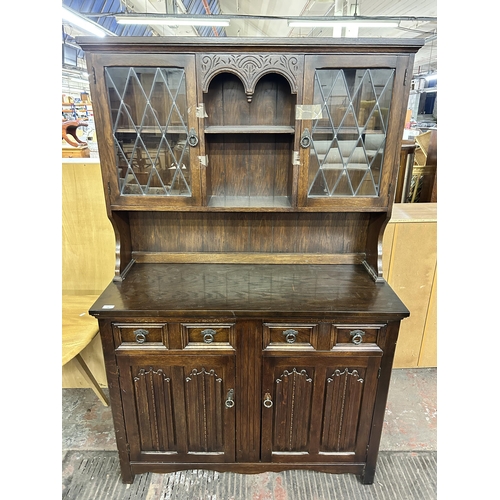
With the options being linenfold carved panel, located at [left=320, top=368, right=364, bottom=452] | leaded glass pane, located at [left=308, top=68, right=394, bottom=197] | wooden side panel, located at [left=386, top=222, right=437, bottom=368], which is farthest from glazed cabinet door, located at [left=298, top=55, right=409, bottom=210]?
linenfold carved panel, located at [left=320, top=368, right=364, bottom=452]

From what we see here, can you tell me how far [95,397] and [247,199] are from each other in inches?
63.4

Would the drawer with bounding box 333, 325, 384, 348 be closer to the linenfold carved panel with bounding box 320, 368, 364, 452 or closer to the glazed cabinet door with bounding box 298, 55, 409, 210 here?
the linenfold carved panel with bounding box 320, 368, 364, 452

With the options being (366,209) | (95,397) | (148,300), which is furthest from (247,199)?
(95,397)

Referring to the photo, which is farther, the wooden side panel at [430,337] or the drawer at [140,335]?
the wooden side panel at [430,337]

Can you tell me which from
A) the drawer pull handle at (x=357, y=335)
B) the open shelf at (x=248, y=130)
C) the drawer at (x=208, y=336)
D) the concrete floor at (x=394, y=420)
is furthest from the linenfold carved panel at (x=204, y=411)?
the open shelf at (x=248, y=130)

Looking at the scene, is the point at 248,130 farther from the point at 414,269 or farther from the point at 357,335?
the point at 414,269

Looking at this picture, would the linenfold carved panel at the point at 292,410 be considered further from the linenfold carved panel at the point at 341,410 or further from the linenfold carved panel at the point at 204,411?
the linenfold carved panel at the point at 204,411

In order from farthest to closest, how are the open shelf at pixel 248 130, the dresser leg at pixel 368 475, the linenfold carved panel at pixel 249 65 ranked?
the dresser leg at pixel 368 475 < the open shelf at pixel 248 130 < the linenfold carved panel at pixel 249 65

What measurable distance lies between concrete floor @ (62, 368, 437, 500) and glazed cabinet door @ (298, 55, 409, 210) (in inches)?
52.2

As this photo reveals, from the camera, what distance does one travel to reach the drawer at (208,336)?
1419 millimetres

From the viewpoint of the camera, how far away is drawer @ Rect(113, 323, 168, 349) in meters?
1.41

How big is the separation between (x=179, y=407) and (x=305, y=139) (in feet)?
4.22

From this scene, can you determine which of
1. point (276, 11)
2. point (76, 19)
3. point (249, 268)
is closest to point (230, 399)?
point (249, 268)

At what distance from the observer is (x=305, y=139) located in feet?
4.63
